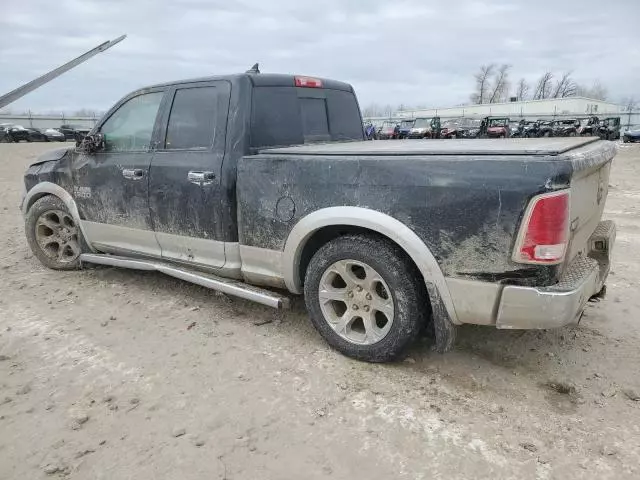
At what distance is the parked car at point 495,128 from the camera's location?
3116 centimetres

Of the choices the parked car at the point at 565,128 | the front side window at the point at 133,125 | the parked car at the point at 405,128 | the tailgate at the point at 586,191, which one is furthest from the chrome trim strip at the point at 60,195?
the parked car at the point at 565,128

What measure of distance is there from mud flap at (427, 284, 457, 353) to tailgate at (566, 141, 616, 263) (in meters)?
0.71

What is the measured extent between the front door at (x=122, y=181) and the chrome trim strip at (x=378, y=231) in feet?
4.93

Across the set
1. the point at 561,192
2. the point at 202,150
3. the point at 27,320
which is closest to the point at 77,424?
the point at 27,320

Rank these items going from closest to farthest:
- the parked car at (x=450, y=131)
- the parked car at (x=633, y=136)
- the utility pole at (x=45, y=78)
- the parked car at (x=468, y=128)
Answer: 1. the utility pole at (x=45, y=78)
2. the parked car at (x=633, y=136)
3. the parked car at (x=450, y=131)
4. the parked car at (x=468, y=128)

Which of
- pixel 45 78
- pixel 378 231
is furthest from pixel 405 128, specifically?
pixel 378 231

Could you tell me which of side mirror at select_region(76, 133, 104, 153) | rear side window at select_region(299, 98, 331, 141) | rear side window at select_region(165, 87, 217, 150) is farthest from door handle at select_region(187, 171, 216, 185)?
side mirror at select_region(76, 133, 104, 153)

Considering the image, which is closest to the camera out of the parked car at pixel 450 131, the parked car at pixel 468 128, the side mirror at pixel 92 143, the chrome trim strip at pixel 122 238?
the chrome trim strip at pixel 122 238

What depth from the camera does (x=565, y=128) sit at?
3064cm

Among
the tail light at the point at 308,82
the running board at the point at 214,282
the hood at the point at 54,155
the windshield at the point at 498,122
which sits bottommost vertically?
the windshield at the point at 498,122

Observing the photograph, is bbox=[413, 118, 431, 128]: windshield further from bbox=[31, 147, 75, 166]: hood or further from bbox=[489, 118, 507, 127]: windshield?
bbox=[31, 147, 75, 166]: hood

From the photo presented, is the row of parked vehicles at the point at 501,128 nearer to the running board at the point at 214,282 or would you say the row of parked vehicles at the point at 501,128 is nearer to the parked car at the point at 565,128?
the parked car at the point at 565,128

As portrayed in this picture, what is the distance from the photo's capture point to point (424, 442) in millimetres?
2488

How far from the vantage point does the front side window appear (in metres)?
4.23
